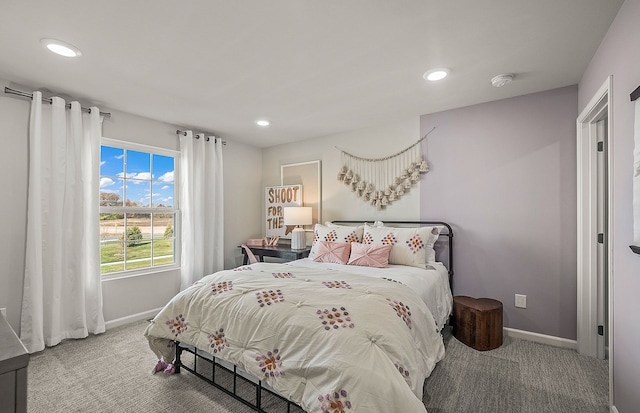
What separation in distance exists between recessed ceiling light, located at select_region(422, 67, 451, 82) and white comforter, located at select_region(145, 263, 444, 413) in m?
1.74

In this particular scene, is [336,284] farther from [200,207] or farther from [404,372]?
[200,207]

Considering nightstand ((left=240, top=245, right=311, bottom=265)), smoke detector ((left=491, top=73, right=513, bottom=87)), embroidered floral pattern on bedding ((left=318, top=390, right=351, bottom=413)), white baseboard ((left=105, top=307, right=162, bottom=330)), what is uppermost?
smoke detector ((left=491, top=73, right=513, bottom=87))

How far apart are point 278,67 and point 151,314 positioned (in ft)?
10.7

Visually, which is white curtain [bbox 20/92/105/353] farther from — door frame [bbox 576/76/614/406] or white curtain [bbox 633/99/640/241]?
door frame [bbox 576/76/614/406]

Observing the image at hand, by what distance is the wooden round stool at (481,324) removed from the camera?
260cm

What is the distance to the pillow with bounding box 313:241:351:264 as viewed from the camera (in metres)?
3.18

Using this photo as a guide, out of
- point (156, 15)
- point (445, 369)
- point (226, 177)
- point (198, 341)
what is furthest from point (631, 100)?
point (226, 177)

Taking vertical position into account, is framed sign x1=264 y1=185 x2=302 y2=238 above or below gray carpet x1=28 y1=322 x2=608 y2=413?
above

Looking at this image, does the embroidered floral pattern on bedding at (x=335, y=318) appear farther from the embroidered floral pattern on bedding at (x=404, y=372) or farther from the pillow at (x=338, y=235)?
the pillow at (x=338, y=235)

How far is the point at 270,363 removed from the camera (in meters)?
1.61

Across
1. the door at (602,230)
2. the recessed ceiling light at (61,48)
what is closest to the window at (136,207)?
the recessed ceiling light at (61,48)

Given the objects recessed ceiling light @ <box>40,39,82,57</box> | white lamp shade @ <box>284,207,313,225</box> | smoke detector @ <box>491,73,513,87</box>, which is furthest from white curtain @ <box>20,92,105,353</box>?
smoke detector @ <box>491,73,513,87</box>

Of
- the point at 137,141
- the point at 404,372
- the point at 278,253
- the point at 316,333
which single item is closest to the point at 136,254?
the point at 137,141

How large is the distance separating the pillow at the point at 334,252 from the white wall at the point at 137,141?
1869 mm
